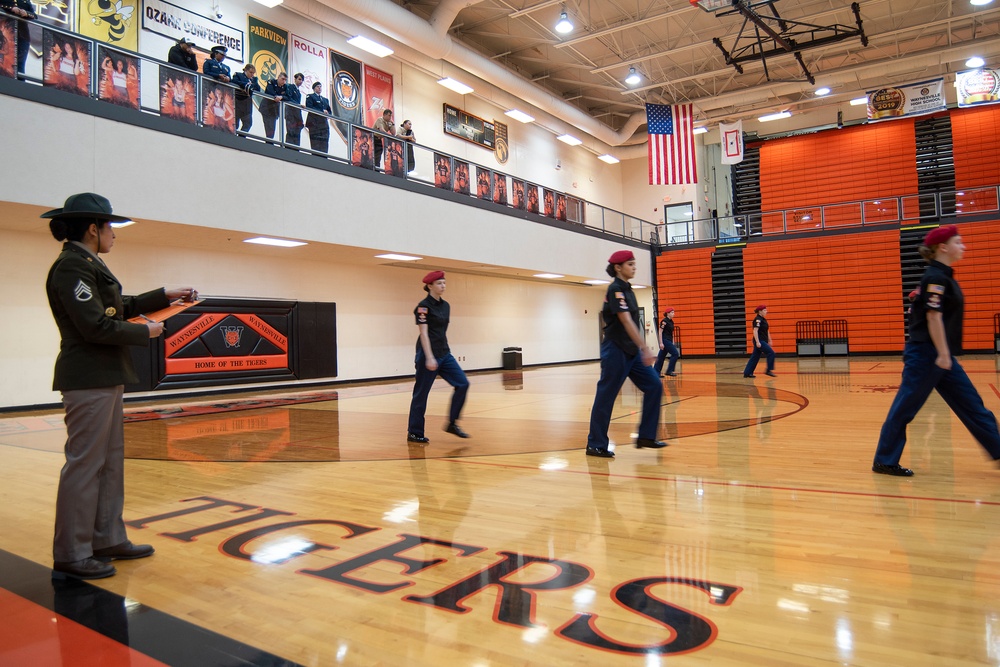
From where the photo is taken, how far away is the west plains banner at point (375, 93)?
18.9 m

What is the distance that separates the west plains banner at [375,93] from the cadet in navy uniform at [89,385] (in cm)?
1663

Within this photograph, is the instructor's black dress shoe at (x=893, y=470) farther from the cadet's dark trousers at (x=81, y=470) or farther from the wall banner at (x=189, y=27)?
the wall banner at (x=189, y=27)

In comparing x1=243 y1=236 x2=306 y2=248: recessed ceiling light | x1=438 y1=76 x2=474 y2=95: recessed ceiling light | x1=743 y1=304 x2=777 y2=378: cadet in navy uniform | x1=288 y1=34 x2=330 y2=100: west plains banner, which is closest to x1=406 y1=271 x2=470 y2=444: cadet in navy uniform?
x1=243 y1=236 x2=306 y2=248: recessed ceiling light

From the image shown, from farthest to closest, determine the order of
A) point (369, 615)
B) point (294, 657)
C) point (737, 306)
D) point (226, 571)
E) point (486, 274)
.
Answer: point (737, 306) → point (486, 274) → point (226, 571) → point (369, 615) → point (294, 657)

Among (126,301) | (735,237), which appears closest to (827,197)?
(735,237)

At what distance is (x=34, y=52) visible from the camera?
9.26 meters

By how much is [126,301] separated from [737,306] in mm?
25122

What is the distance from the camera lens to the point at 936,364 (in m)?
4.42

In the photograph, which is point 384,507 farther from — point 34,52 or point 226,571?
point 34,52

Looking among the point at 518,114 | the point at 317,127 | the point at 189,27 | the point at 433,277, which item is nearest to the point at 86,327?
the point at 433,277

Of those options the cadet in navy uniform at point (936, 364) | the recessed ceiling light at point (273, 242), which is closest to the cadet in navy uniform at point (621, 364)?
the cadet in navy uniform at point (936, 364)

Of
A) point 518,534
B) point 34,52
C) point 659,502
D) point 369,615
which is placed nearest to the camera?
point 369,615

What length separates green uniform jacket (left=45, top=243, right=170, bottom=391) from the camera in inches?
116

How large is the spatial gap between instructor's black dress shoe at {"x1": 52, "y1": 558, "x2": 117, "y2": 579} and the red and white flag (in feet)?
76.1
